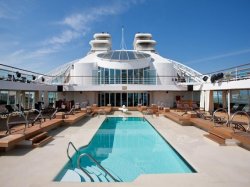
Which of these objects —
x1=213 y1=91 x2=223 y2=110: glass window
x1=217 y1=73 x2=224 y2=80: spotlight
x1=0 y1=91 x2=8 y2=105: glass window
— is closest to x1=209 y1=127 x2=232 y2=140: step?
x1=217 y1=73 x2=224 y2=80: spotlight

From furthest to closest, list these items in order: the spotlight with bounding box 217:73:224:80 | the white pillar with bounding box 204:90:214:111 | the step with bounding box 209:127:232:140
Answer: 1. the white pillar with bounding box 204:90:214:111
2. the spotlight with bounding box 217:73:224:80
3. the step with bounding box 209:127:232:140

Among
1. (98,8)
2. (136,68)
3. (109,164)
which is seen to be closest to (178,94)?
(136,68)

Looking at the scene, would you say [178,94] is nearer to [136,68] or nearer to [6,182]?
[136,68]

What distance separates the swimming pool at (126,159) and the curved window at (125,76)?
15.3m

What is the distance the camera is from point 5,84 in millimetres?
12391

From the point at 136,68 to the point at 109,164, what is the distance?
19298 mm

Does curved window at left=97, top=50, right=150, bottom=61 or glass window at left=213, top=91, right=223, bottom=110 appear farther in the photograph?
curved window at left=97, top=50, right=150, bottom=61

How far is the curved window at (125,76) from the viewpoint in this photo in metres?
24.4

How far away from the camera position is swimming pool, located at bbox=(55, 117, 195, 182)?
5109 mm

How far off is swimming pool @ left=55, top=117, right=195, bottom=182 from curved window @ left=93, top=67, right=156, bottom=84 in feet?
50.2

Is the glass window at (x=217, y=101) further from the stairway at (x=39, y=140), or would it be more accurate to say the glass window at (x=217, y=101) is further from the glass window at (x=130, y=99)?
the stairway at (x=39, y=140)

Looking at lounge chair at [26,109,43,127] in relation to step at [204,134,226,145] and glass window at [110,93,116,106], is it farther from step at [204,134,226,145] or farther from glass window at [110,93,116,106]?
glass window at [110,93,116,106]

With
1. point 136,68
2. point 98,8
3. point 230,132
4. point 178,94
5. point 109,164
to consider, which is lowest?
point 109,164

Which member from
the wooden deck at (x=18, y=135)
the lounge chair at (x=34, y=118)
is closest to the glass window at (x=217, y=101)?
the lounge chair at (x=34, y=118)
